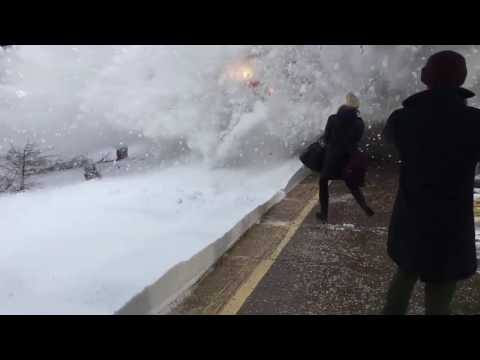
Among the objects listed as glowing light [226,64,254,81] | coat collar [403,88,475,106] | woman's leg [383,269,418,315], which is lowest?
woman's leg [383,269,418,315]

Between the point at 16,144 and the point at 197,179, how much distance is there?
382cm

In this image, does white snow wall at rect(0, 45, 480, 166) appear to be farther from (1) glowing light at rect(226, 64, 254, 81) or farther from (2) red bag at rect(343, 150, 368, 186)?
(2) red bag at rect(343, 150, 368, 186)

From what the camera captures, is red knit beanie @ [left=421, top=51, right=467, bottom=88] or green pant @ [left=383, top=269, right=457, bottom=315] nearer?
red knit beanie @ [left=421, top=51, right=467, bottom=88]

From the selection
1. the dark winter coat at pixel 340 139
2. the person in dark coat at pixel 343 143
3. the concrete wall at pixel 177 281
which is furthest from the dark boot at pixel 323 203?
the concrete wall at pixel 177 281

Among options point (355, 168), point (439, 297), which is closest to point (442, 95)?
point (439, 297)

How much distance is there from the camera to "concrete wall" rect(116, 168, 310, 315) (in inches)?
109

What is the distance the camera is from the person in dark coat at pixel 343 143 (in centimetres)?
478

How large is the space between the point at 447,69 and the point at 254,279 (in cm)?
223

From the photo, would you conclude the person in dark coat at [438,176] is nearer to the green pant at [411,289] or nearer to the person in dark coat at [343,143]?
the green pant at [411,289]

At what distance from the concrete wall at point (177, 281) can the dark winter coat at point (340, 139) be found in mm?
1335

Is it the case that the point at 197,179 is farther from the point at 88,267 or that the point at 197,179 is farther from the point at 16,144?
the point at 88,267

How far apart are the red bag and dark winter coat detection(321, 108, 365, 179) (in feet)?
0.17

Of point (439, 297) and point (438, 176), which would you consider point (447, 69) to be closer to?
point (438, 176)

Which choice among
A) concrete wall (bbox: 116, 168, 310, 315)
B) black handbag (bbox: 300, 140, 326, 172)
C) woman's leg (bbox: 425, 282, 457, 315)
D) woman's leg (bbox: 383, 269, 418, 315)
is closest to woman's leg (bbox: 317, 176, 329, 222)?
black handbag (bbox: 300, 140, 326, 172)
